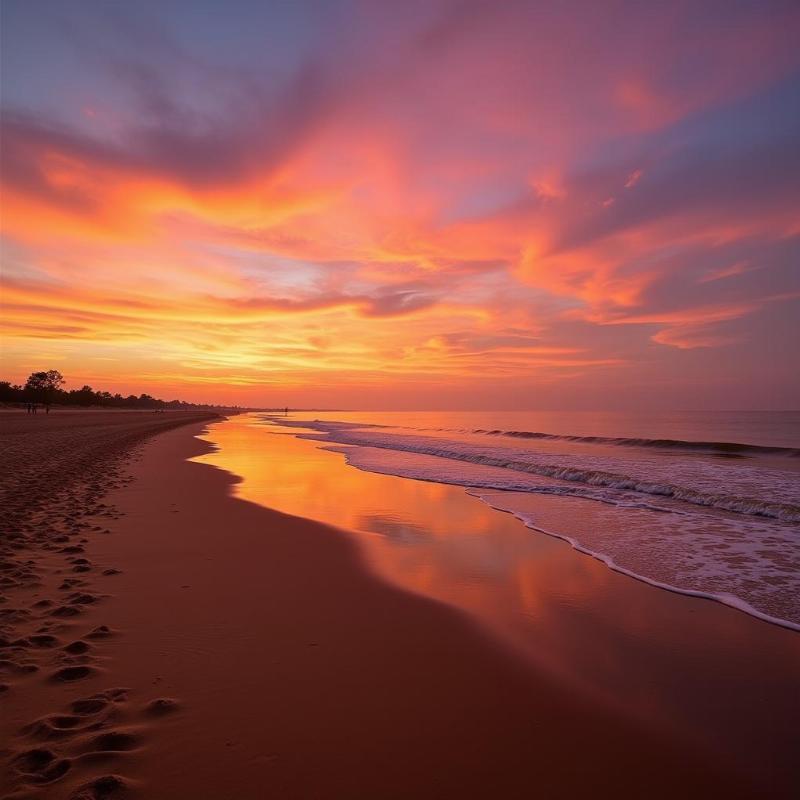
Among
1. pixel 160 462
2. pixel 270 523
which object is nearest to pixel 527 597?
pixel 270 523

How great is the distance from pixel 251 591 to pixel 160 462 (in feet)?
54.9

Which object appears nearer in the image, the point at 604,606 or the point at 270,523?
the point at 604,606

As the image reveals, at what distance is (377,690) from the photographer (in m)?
4.04

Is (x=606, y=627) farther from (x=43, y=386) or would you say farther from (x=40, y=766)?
(x=43, y=386)

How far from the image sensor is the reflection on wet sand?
3.88m

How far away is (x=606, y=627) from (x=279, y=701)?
3.67 m

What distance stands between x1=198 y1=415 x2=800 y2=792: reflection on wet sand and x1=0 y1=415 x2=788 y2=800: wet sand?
1.22 ft

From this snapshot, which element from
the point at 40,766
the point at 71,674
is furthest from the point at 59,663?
Answer: the point at 40,766

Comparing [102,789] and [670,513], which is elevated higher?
[670,513]

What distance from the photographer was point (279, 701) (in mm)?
3785

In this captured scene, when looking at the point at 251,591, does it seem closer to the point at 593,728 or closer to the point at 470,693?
the point at 470,693

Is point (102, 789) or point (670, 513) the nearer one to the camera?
point (102, 789)

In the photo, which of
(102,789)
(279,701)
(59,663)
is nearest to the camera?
(102,789)

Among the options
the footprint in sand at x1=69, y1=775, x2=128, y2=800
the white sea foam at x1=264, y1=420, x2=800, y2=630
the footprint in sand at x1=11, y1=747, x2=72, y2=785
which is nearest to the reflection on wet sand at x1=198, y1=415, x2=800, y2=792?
the white sea foam at x1=264, y1=420, x2=800, y2=630
